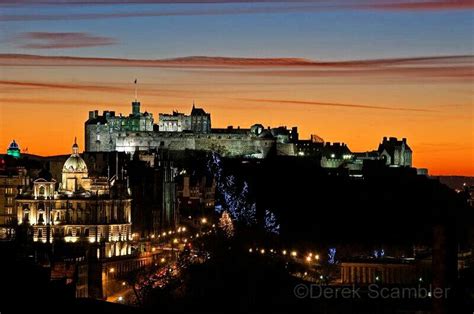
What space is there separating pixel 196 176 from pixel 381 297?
5002 centimetres

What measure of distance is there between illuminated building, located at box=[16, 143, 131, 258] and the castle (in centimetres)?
3149

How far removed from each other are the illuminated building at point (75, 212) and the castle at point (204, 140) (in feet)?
103

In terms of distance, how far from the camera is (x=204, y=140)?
322ft

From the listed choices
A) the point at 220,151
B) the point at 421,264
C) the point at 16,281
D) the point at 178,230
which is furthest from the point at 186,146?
the point at 16,281

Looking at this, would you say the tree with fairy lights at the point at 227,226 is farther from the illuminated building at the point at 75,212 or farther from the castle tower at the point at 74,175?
the castle tower at the point at 74,175

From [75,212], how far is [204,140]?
39.8m

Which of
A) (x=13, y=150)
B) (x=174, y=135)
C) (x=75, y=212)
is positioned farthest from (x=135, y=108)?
(x=75, y=212)

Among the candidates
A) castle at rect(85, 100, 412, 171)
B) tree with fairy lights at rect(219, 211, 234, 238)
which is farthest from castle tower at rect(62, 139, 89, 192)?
castle at rect(85, 100, 412, 171)

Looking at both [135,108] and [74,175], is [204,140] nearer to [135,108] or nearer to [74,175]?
[135,108]

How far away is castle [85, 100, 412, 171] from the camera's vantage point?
315ft

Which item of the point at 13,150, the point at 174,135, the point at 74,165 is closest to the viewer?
the point at 74,165

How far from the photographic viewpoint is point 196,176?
81.9 meters

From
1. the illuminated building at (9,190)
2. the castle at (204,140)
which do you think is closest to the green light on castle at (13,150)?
the illuminated building at (9,190)

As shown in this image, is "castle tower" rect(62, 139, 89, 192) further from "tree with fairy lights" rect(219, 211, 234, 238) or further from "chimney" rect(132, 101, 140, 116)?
"chimney" rect(132, 101, 140, 116)
